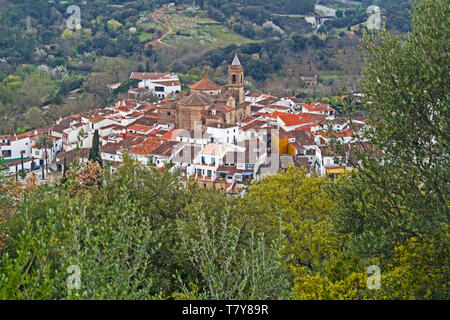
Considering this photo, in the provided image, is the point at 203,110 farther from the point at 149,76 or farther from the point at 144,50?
the point at 144,50

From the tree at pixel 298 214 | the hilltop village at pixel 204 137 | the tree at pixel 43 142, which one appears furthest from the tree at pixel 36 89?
the tree at pixel 298 214

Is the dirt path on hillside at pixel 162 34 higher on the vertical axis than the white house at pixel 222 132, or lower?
lower

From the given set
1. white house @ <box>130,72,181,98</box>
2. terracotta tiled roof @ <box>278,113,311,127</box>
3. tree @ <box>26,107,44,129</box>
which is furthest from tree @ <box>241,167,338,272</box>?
white house @ <box>130,72,181,98</box>

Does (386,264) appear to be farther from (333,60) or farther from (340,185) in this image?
(333,60)

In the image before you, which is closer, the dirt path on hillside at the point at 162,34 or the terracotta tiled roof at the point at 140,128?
the terracotta tiled roof at the point at 140,128

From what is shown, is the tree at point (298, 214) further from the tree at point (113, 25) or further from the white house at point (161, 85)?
the tree at point (113, 25)

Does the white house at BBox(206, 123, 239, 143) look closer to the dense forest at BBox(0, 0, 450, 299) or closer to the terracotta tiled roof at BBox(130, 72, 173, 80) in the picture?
the terracotta tiled roof at BBox(130, 72, 173, 80)
